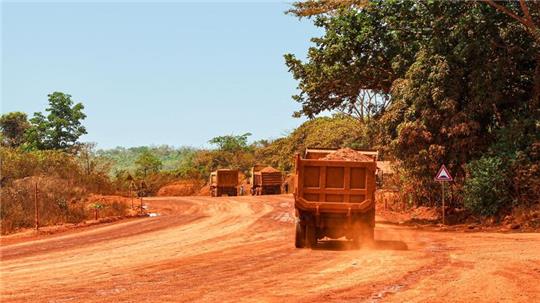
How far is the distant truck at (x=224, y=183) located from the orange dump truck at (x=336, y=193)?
41854mm

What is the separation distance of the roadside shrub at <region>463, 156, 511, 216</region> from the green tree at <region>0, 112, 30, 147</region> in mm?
58658

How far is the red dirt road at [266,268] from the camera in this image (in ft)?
29.5

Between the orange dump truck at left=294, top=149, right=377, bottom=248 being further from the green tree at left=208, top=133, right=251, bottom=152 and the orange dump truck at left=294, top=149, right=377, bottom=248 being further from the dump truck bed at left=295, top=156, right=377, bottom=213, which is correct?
the green tree at left=208, top=133, right=251, bottom=152

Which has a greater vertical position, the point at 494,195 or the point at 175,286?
the point at 494,195

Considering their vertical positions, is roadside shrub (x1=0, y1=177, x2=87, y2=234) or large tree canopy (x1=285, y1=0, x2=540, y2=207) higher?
large tree canopy (x1=285, y1=0, x2=540, y2=207)

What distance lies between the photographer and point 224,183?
57.1 meters

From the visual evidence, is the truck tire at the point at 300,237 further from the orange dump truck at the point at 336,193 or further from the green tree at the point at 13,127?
the green tree at the point at 13,127

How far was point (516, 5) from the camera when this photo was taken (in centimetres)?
2239

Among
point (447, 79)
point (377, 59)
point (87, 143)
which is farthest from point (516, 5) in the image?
point (87, 143)

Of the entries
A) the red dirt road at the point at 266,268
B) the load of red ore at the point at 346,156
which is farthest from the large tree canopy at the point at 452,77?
the load of red ore at the point at 346,156

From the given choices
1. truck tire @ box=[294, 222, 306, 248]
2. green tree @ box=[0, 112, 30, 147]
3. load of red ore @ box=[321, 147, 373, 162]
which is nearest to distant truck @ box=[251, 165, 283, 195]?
green tree @ box=[0, 112, 30, 147]

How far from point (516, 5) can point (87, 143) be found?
50131mm

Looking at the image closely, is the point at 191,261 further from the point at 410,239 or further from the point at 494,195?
the point at 494,195

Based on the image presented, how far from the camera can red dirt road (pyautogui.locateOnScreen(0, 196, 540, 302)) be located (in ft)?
29.5
